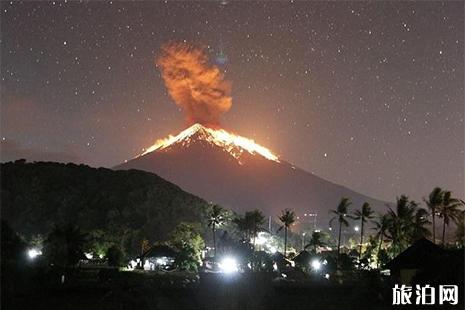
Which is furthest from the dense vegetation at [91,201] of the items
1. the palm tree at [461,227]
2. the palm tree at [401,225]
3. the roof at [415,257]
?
the roof at [415,257]

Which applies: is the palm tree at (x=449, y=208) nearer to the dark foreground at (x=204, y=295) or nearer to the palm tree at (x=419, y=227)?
the palm tree at (x=419, y=227)

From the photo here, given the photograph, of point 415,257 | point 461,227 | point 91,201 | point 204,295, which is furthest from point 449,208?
point 91,201

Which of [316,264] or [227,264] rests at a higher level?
[316,264]

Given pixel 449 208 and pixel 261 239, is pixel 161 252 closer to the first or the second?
pixel 449 208

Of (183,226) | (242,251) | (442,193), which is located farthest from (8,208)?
(442,193)

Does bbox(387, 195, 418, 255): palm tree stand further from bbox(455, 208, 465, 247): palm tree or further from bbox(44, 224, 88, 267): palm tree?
bbox(44, 224, 88, 267): palm tree

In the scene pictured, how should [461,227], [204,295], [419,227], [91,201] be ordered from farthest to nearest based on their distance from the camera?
1. [91,201]
2. [419,227]
3. [461,227]
4. [204,295]
